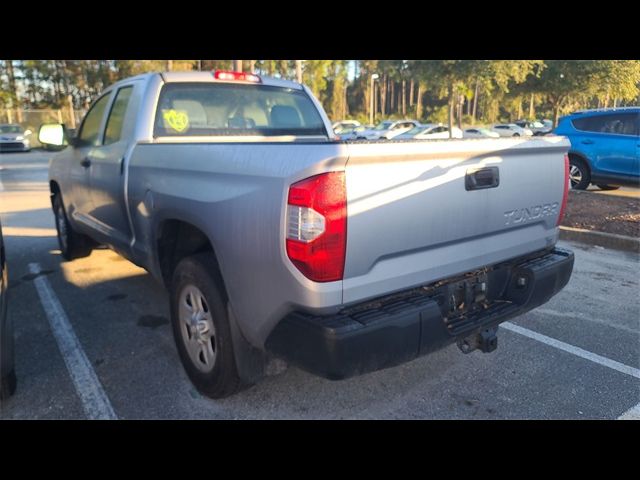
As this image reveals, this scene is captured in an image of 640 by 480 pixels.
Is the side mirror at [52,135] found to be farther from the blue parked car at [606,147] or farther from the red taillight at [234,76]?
the blue parked car at [606,147]

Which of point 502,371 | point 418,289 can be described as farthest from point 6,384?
point 502,371

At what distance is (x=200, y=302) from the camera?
9.09ft

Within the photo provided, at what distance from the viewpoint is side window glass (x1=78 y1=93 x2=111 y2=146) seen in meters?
4.43

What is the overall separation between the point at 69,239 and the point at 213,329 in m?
3.69

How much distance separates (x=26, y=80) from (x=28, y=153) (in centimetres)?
1951

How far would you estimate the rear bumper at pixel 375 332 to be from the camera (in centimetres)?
203

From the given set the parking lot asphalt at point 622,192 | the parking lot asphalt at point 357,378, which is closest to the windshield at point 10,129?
the parking lot asphalt at point 357,378

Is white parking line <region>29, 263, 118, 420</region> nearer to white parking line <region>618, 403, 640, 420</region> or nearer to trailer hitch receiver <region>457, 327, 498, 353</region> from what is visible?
trailer hitch receiver <region>457, 327, 498, 353</region>

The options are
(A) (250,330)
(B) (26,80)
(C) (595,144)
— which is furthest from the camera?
(B) (26,80)

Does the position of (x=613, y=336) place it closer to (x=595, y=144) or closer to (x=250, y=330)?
(x=250, y=330)

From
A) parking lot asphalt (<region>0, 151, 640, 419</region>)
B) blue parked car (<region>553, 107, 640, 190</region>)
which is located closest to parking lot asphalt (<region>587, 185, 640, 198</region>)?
blue parked car (<region>553, 107, 640, 190</region>)

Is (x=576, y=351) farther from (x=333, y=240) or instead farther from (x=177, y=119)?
(x=177, y=119)

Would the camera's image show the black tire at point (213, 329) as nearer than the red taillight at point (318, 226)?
No

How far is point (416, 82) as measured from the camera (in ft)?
85.4
